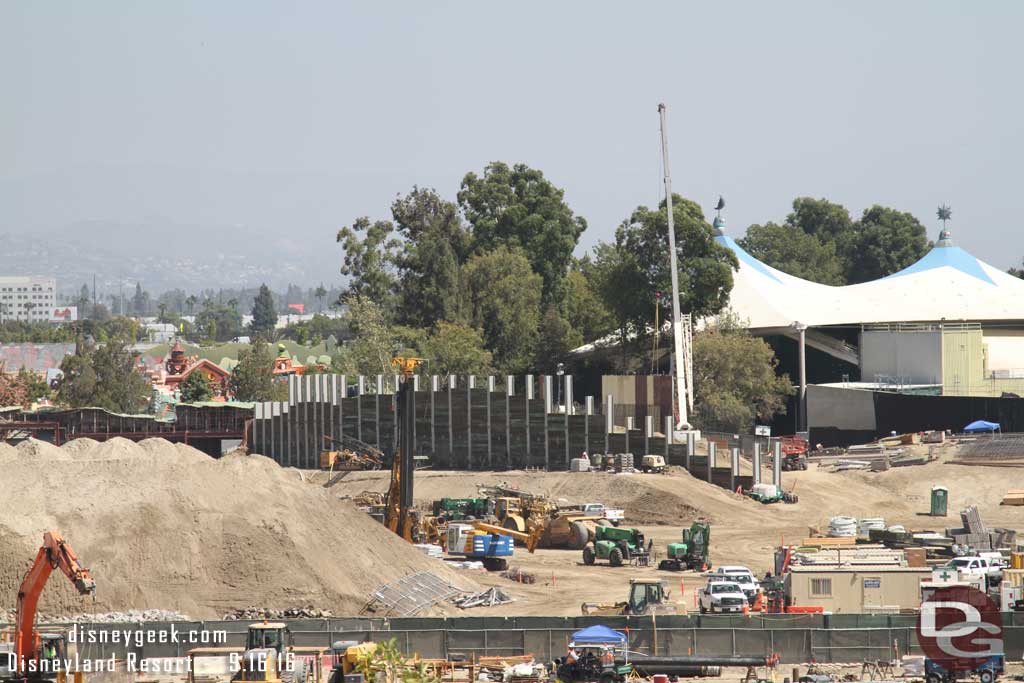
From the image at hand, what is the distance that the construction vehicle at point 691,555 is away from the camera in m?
50.8

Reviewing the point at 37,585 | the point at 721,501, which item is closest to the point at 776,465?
the point at 721,501

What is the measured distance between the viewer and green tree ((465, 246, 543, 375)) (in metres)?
107

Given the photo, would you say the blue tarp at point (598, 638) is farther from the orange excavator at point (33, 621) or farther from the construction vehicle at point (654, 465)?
the construction vehicle at point (654, 465)

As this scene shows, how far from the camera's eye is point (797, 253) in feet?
546

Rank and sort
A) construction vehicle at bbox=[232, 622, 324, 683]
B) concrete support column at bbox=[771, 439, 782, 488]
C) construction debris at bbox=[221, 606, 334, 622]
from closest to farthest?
construction vehicle at bbox=[232, 622, 324, 683] < construction debris at bbox=[221, 606, 334, 622] < concrete support column at bbox=[771, 439, 782, 488]

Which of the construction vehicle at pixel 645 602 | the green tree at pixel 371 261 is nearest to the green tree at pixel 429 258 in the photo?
the green tree at pixel 371 261

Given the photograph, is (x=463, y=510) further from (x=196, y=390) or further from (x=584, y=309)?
(x=196, y=390)

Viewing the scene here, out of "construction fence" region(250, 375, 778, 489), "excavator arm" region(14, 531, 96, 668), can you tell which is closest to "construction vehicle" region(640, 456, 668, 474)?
"construction fence" region(250, 375, 778, 489)

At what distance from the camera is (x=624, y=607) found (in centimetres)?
4053

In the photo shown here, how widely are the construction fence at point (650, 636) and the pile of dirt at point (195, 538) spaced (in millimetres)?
4102

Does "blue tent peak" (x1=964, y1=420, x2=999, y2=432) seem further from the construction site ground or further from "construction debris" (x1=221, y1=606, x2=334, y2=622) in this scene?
"construction debris" (x1=221, y1=606, x2=334, y2=622)

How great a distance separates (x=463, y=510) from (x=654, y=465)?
42.4 ft

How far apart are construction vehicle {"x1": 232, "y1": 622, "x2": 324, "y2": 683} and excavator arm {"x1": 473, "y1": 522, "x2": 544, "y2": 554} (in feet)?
68.4

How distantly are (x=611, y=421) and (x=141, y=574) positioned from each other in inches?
1555
